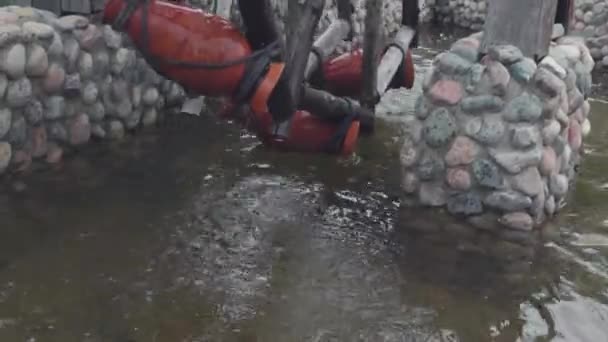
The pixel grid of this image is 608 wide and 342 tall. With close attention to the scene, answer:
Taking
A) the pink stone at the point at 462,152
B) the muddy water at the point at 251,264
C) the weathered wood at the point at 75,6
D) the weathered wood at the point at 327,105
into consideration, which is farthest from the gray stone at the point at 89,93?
the pink stone at the point at 462,152

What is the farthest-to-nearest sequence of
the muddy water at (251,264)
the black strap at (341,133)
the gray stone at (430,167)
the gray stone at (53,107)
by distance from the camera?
1. the black strap at (341,133)
2. the gray stone at (53,107)
3. the gray stone at (430,167)
4. the muddy water at (251,264)

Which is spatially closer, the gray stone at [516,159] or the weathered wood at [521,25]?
the gray stone at [516,159]

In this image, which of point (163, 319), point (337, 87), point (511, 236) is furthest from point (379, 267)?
point (337, 87)

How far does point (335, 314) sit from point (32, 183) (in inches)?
85.7

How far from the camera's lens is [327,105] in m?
5.52

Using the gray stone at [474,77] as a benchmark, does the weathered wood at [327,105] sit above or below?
below

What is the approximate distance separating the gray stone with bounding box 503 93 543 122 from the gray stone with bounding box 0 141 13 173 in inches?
113

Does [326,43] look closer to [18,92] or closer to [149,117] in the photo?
[149,117]

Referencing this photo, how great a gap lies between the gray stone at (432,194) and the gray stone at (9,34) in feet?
8.29

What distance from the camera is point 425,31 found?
48.7 ft

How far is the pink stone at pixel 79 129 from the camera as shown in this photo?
5.24 meters

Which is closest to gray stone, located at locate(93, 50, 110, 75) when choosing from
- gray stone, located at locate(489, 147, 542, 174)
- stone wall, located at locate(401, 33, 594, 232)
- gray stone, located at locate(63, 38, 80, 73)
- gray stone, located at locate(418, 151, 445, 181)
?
gray stone, located at locate(63, 38, 80, 73)

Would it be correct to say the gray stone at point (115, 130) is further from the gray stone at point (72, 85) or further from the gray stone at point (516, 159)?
the gray stone at point (516, 159)

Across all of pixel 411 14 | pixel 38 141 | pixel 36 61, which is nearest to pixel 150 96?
pixel 38 141
